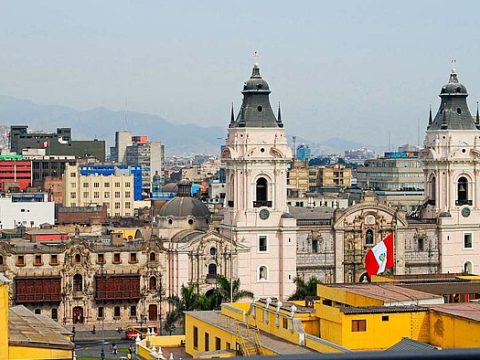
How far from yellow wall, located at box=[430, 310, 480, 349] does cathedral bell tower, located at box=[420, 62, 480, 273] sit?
234 ft

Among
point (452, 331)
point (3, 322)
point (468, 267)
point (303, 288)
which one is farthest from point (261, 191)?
point (3, 322)

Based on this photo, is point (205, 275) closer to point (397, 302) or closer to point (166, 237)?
point (166, 237)

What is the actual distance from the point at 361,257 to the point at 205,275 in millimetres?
15273

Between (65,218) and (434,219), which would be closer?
(434,219)

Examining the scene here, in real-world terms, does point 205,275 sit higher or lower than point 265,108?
lower

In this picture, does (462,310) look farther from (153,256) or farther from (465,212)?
(465,212)

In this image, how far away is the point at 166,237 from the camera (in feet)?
378

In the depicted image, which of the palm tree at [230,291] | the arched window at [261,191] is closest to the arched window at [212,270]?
the palm tree at [230,291]

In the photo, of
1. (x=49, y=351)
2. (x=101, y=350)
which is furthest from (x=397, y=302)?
(x=101, y=350)

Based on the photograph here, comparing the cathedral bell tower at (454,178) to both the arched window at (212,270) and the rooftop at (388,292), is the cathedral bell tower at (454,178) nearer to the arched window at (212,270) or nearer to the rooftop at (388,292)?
the arched window at (212,270)

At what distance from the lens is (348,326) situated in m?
48.1

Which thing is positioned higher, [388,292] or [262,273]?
[388,292]

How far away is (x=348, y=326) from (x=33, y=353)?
14211 millimetres

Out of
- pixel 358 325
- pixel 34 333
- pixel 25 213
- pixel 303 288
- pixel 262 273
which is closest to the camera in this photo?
pixel 34 333
